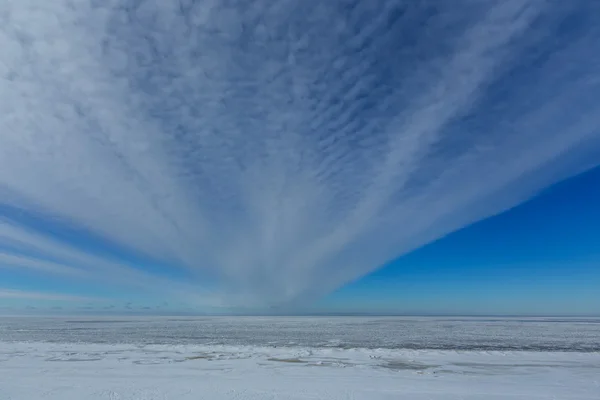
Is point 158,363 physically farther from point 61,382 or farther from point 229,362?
point 61,382

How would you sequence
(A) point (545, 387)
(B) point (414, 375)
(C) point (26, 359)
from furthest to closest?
1. (C) point (26, 359)
2. (B) point (414, 375)
3. (A) point (545, 387)

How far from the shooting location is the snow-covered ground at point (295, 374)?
11.4 m

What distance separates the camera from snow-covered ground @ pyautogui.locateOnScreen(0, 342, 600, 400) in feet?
37.5

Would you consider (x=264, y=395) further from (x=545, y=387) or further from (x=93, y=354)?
(x=93, y=354)

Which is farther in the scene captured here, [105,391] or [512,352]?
[512,352]

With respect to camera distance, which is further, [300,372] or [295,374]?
[300,372]

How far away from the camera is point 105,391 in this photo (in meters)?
11.8

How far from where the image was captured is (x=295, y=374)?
13.9 meters

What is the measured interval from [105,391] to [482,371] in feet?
42.0

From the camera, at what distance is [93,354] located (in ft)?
62.4

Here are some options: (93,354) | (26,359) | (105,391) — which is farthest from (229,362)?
(26,359)

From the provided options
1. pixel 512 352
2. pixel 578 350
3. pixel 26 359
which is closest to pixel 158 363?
pixel 26 359

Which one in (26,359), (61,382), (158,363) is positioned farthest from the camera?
(26,359)

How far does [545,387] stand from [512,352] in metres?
8.07
